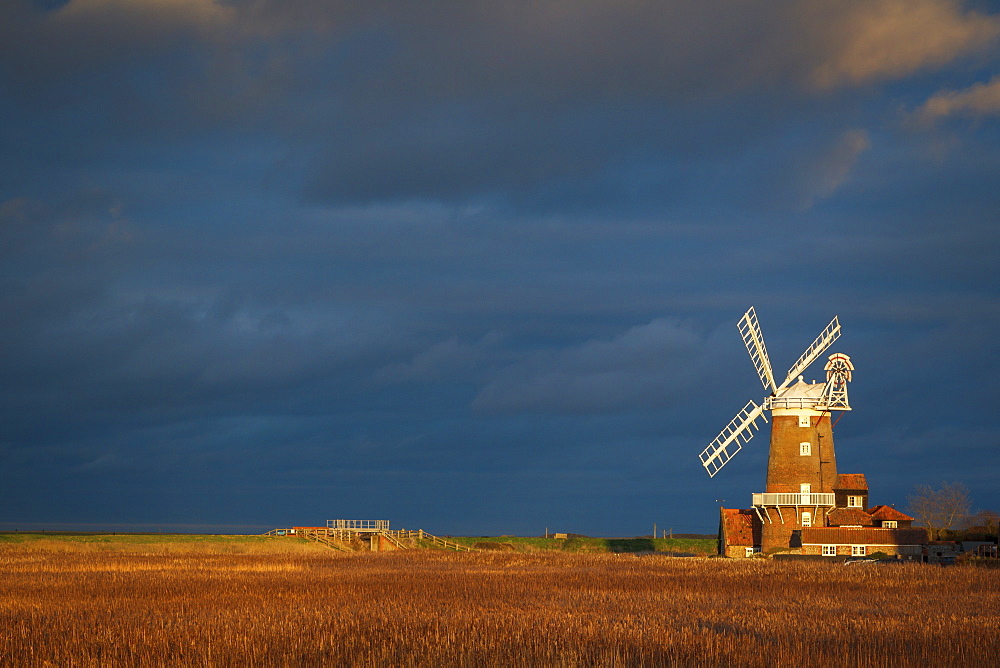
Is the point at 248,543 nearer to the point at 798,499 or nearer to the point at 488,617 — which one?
the point at 798,499

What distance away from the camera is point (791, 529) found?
61.6m

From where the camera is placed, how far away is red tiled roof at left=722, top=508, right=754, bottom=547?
6581 cm

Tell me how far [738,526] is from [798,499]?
632 cm

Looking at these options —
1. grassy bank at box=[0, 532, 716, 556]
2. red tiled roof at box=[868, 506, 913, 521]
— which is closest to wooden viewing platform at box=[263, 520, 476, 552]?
grassy bank at box=[0, 532, 716, 556]

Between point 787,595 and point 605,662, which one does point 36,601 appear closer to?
point 605,662

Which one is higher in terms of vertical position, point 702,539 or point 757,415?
point 757,415

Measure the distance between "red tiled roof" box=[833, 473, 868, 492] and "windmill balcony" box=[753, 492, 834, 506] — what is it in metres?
3.44

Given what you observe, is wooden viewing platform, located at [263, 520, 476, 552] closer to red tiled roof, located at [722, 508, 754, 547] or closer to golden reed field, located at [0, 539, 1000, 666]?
red tiled roof, located at [722, 508, 754, 547]

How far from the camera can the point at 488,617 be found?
2116 centimetres

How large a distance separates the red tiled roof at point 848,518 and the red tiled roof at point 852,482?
7.54 feet

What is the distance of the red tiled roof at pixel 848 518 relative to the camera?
61.8 m

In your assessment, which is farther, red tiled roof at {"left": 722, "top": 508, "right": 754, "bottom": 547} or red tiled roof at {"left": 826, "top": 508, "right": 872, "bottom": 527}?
red tiled roof at {"left": 722, "top": 508, "right": 754, "bottom": 547}

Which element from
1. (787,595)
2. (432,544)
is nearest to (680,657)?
(787,595)

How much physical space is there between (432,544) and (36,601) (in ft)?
161
